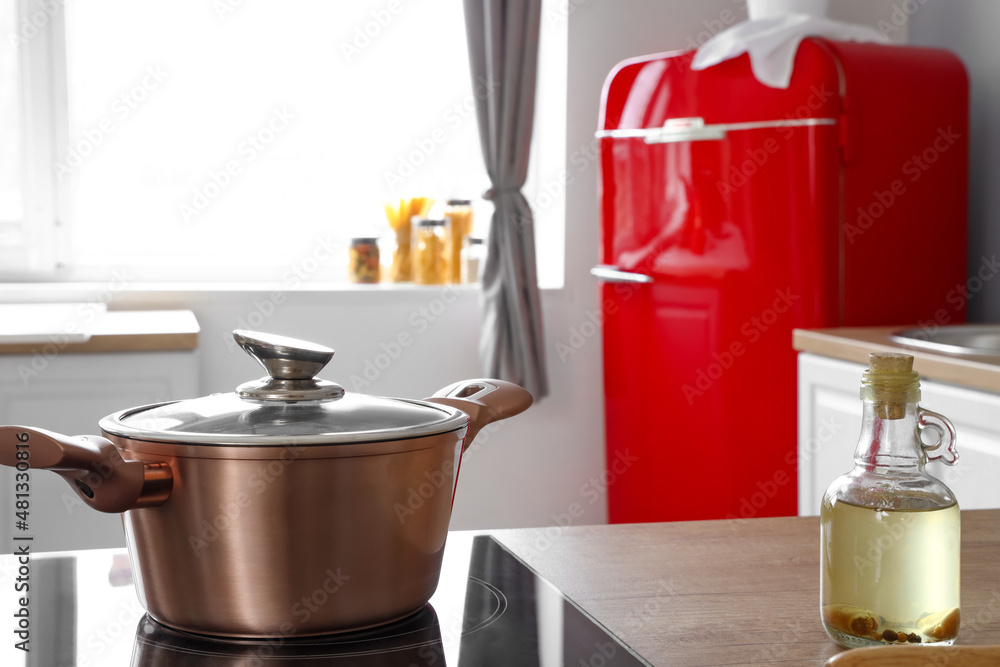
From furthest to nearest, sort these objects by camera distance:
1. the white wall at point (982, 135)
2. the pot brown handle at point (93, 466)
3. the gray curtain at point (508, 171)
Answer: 1. the gray curtain at point (508, 171)
2. the white wall at point (982, 135)
3. the pot brown handle at point (93, 466)

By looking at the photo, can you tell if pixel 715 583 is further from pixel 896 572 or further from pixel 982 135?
pixel 982 135

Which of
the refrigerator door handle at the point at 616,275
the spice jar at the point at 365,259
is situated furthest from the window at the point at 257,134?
the refrigerator door handle at the point at 616,275

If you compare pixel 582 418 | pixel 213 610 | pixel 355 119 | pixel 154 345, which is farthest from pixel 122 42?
pixel 213 610

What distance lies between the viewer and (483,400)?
687 mm

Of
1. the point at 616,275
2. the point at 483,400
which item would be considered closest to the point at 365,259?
the point at 616,275

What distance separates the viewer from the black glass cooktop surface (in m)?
0.54

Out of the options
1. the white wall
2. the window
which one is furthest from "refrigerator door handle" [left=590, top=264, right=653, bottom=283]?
the white wall

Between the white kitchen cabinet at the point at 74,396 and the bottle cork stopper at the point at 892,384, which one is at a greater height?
the bottle cork stopper at the point at 892,384

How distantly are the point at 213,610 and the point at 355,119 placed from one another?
261 centimetres

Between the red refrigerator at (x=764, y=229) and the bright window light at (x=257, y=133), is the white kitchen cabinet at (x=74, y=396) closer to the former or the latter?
the bright window light at (x=257, y=133)

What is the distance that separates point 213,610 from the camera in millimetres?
543

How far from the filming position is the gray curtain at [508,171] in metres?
2.74

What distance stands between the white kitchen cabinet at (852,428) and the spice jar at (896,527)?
1107 mm

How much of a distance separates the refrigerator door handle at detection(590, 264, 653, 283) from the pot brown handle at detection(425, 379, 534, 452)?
1.82 m
